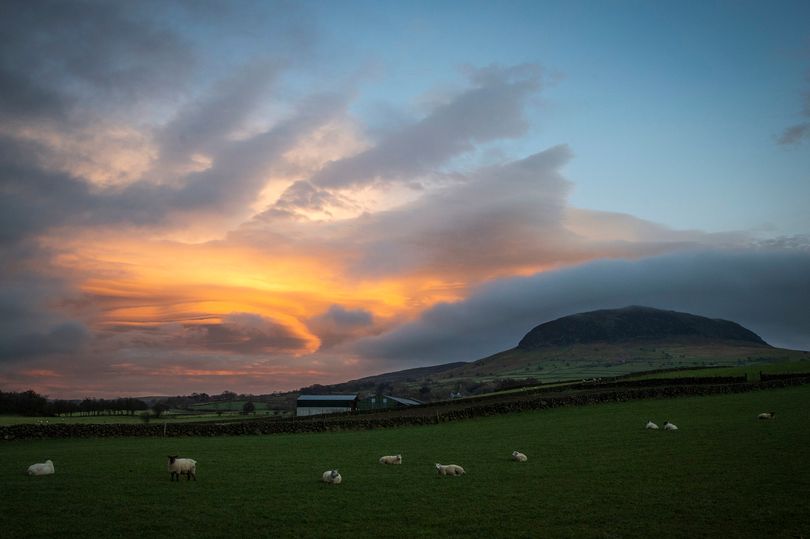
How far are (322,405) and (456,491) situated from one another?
84.9 metres

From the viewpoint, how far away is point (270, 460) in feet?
88.8

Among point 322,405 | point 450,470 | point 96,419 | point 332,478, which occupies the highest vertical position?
point 332,478

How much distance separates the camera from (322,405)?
9862 centimetres

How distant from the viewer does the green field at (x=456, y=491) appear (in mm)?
13094

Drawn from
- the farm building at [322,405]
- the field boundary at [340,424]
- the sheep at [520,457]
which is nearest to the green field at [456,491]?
the sheep at [520,457]

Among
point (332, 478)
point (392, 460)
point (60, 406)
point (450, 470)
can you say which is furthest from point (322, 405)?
point (332, 478)

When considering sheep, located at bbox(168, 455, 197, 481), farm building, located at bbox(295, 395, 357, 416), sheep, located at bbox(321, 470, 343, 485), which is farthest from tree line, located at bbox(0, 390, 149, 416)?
sheep, located at bbox(321, 470, 343, 485)

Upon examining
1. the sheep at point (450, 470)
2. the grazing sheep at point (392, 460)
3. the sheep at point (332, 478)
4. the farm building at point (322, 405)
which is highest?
the sheep at point (332, 478)

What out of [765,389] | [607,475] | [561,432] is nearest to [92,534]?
[607,475]

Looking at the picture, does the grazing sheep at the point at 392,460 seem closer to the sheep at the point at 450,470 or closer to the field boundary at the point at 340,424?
the sheep at the point at 450,470

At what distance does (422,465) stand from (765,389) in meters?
51.5

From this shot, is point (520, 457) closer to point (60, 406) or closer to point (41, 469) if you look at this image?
point (41, 469)

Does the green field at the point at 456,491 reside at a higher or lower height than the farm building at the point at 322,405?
higher

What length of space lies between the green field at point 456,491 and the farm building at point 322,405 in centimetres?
6719
